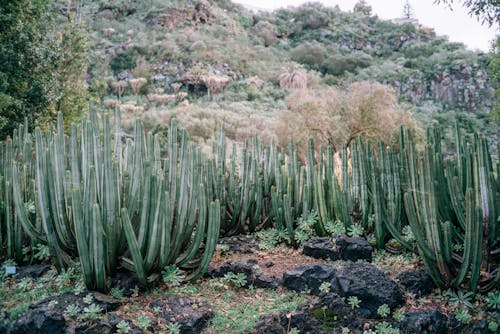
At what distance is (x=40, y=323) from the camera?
3512 mm

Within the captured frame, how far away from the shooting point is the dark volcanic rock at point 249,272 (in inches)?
179

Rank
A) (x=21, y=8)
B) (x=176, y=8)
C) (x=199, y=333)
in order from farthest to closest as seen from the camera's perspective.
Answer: (x=176, y=8), (x=21, y=8), (x=199, y=333)

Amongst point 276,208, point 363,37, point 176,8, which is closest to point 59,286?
point 276,208

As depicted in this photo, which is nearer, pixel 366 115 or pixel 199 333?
pixel 199 333

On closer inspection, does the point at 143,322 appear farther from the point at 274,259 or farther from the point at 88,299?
the point at 274,259

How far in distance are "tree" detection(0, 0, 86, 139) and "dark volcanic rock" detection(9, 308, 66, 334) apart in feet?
19.9

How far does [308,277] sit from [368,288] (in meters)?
0.63

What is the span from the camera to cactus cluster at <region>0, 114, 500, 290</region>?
391 centimetres

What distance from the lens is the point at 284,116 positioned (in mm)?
18297

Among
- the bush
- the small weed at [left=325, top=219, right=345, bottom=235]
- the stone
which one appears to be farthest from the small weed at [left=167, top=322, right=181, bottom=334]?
the bush

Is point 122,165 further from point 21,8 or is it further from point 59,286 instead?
point 21,8

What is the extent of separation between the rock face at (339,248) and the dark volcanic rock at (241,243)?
2.52ft

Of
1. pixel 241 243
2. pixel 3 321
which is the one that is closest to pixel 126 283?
pixel 3 321

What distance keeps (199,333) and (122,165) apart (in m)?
2.18
